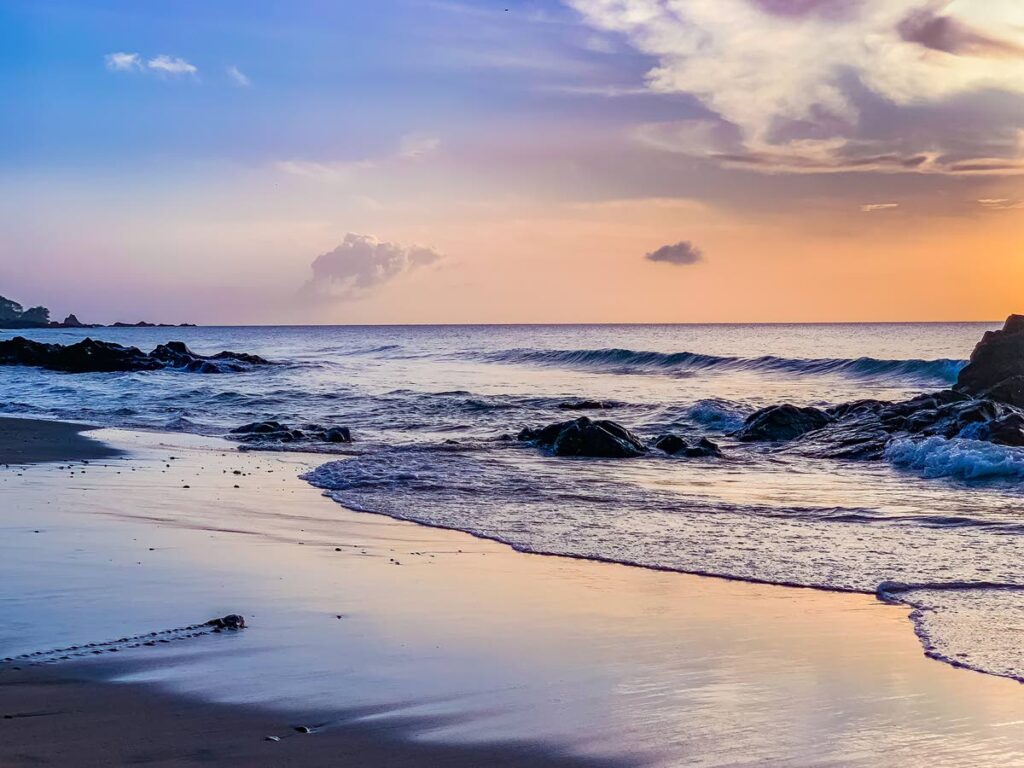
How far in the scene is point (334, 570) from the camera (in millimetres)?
7441

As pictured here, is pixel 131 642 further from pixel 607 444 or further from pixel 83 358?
pixel 83 358

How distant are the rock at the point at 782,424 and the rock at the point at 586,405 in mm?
7118

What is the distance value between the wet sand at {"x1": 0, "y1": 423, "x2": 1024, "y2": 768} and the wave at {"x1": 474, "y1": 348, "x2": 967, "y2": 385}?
110 ft

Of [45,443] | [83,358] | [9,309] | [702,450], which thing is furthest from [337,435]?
[9,309]

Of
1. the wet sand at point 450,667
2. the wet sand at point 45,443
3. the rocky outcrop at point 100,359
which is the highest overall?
the rocky outcrop at point 100,359

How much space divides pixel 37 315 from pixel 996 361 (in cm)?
19452

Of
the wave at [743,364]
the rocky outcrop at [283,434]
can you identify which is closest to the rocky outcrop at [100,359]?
the wave at [743,364]

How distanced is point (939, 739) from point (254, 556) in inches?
211

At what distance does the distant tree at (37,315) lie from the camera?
184750mm

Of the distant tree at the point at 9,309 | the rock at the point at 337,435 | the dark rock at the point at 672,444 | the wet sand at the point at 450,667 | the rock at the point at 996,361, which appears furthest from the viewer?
the distant tree at the point at 9,309

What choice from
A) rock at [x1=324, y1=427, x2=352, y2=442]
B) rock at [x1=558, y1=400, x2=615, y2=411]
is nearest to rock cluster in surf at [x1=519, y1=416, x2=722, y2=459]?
rock at [x1=324, y1=427, x2=352, y2=442]

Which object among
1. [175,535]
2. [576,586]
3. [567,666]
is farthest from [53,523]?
[567,666]

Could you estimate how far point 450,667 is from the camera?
5.12m

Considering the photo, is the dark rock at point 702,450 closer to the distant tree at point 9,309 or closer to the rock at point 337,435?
the rock at point 337,435
